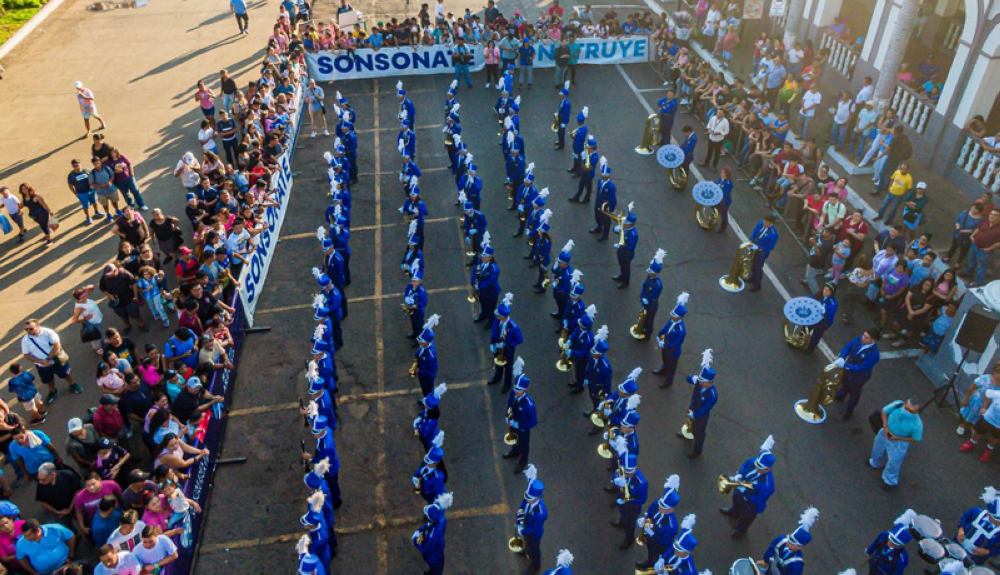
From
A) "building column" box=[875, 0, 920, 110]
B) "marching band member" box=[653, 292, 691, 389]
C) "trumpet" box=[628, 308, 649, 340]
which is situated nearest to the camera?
"marching band member" box=[653, 292, 691, 389]

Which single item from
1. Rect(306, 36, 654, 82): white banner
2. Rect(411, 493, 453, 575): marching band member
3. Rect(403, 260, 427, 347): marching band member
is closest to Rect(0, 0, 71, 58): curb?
Rect(306, 36, 654, 82): white banner

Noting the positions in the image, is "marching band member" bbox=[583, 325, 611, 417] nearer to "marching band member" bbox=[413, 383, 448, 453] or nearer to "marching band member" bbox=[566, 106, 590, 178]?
"marching band member" bbox=[413, 383, 448, 453]

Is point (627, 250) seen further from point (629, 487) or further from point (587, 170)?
point (629, 487)

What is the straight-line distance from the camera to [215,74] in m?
26.5

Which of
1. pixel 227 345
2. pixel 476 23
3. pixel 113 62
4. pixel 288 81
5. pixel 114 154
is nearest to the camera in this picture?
pixel 227 345

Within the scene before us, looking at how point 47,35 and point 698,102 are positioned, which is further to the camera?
point 47,35

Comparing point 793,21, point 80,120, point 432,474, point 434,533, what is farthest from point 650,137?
point 80,120

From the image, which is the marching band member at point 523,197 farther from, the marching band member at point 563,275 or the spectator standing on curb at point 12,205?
the spectator standing on curb at point 12,205

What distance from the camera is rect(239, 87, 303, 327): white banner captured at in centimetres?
1506

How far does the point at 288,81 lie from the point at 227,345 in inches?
427

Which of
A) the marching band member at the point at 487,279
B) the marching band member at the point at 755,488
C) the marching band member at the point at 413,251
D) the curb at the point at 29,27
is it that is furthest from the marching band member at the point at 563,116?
the curb at the point at 29,27

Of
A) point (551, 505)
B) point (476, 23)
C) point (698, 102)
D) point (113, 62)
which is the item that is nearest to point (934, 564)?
point (551, 505)

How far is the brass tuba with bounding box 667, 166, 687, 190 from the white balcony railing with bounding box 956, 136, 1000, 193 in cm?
620

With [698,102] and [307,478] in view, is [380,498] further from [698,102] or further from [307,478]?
[698,102]
